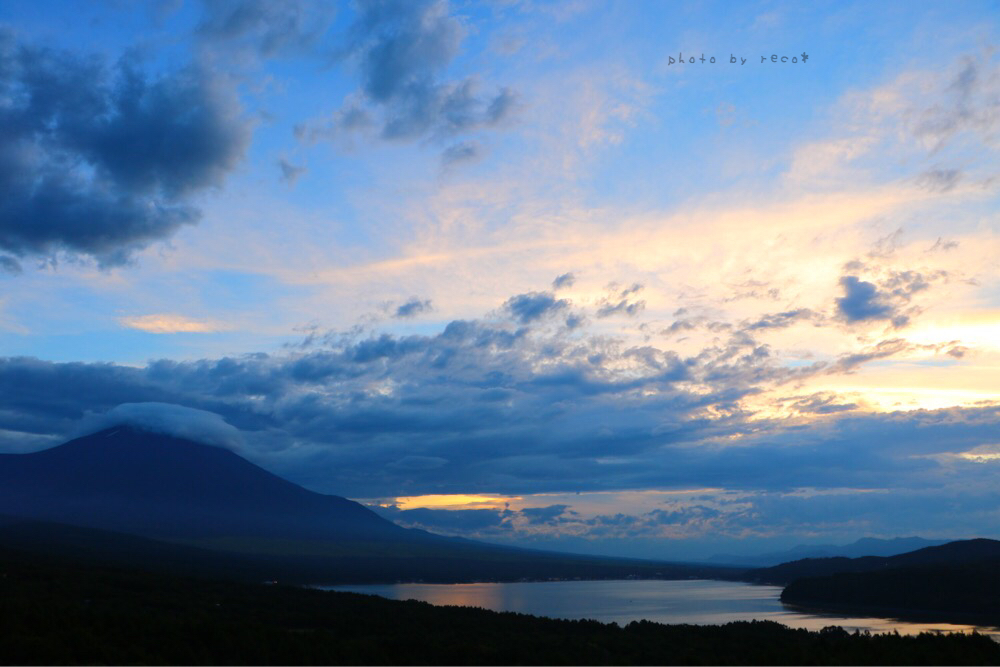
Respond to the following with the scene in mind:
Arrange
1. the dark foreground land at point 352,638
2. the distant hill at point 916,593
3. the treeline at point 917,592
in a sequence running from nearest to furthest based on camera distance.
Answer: the dark foreground land at point 352,638, the distant hill at point 916,593, the treeline at point 917,592

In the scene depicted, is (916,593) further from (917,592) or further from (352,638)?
(352,638)

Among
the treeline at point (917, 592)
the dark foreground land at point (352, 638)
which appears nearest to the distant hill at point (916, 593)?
the treeline at point (917, 592)

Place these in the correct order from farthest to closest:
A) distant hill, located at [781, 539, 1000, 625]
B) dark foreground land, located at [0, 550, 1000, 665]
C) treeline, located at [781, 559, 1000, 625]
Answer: treeline, located at [781, 559, 1000, 625], distant hill, located at [781, 539, 1000, 625], dark foreground land, located at [0, 550, 1000, 665]

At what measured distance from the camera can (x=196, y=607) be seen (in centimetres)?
6294

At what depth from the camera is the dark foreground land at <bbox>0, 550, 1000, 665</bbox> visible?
39375 mm

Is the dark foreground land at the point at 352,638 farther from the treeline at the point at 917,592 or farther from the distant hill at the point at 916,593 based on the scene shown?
the distant hill at the point at 916,593

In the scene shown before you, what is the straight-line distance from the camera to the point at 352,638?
5044cm

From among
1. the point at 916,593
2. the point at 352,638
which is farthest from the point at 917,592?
the point at 352,638

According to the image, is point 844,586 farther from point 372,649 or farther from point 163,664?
point 163,664

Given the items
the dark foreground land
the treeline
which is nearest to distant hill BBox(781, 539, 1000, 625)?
the treeline

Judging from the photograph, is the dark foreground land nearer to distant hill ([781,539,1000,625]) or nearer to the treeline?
the treeline

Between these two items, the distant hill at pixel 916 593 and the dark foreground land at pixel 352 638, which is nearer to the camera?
the dark foreground land at pixel 352 638

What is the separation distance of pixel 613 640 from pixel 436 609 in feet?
93.4

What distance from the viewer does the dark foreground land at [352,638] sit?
129 ft
